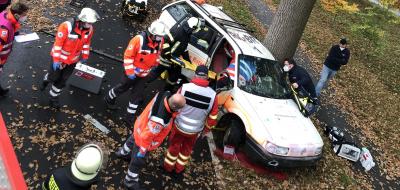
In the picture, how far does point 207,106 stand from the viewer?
6414 millimetres

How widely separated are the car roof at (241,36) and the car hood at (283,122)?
1311 millimetres

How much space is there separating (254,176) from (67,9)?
25.4 feet

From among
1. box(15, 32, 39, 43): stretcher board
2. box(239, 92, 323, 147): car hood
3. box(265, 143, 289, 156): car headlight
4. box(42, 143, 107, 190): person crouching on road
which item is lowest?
box(15, 32, 39, 43): stretcher board

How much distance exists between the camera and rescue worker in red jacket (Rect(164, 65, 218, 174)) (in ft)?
20.6

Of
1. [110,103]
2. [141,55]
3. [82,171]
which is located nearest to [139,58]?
[141,55]

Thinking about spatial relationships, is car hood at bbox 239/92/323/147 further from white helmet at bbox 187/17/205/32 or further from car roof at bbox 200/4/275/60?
white helmet at bbox 187/17/205/32

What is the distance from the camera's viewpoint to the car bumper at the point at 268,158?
7.27m

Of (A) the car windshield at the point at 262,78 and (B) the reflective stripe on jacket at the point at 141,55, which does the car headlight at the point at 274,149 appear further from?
(B) the reflective stripe on jacket at the point at 141,55

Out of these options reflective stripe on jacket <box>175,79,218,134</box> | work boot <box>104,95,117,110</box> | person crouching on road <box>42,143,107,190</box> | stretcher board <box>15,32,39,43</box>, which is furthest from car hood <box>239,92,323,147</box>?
stretcher board <box>15,32,39,43</box>

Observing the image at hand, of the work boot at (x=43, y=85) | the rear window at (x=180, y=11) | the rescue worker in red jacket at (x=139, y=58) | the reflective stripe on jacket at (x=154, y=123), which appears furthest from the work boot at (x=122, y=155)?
the rear window at (x=180, y=11)

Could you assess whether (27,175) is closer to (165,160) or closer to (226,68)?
(165,160)

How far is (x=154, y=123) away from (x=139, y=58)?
7.02 ft

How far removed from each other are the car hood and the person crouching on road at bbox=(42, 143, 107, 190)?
14.5 ft

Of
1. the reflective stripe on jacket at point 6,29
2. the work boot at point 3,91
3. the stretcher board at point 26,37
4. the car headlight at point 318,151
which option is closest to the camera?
the reflective stripe on jacket at point 6,29
